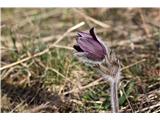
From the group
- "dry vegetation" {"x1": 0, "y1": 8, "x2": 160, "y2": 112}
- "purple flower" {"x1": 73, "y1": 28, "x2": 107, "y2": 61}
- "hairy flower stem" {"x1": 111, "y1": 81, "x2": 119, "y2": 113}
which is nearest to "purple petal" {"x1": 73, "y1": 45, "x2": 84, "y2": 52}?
"purple flower" {"x1": 73, "y1": 28, "x2": 107, "y2": 61}

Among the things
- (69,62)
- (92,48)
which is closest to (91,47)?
(92,48)

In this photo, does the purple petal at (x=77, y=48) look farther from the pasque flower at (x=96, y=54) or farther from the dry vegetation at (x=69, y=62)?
the dry vegetation at (x=69, y=62)

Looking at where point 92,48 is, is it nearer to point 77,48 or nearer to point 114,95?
point 77,48

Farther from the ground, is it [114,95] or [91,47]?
[91,47]

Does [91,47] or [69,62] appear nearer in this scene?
[91,47]

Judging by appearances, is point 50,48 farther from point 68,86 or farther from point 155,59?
point 155,59
